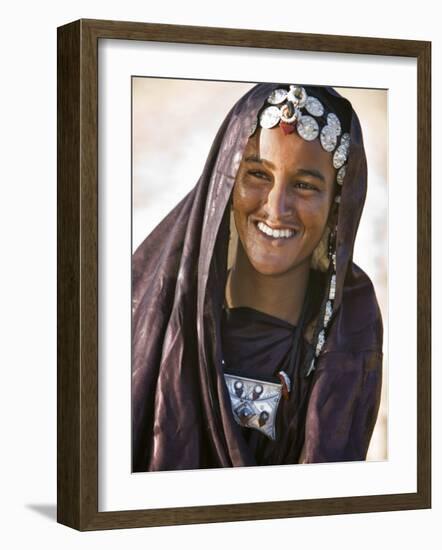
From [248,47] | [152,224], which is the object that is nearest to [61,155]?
[152,224]

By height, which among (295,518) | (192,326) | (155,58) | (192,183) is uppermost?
(155,58)

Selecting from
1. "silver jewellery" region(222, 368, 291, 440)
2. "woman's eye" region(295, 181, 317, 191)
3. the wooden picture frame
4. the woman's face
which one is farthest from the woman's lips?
the wooden picture frame

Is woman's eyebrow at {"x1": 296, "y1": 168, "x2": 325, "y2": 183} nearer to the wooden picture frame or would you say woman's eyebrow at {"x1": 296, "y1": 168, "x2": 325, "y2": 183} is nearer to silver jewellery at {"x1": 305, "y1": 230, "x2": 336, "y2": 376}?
silver jewellery at {"x1": 305, "y1": 230, "x2": 336, "y2": 376}

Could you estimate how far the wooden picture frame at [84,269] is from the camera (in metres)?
4.23

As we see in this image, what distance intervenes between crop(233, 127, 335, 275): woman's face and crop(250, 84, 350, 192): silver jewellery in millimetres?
19

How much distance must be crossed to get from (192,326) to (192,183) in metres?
0.36

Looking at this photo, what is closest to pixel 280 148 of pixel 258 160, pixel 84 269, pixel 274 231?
pixel 258 160

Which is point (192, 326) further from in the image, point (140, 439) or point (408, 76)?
point (408, 76)

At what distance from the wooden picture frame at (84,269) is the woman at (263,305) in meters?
0.12

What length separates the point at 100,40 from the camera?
167 inches

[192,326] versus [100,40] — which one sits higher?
[100,40]

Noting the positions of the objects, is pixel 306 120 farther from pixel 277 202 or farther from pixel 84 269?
pixel 84 269

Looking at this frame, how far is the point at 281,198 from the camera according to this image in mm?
4461

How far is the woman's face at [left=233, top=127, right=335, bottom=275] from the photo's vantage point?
4445 millimetres
